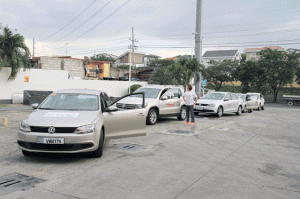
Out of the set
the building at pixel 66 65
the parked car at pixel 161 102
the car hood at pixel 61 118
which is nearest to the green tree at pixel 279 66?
the building at pixel 66 65

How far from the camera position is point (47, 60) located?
33969 millimetres

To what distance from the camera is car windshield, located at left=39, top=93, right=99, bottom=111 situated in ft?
21.9

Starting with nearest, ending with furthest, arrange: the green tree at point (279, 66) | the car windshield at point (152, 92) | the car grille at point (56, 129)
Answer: the car grille at point (56, 129)
the car windshield at point (152, 92)
the green tree at point (279, 66)

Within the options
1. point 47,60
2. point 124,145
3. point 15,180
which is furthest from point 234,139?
point 47,60

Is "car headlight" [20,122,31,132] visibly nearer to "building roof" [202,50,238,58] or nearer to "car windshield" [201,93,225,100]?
"car windshield" [201,93,225,100]

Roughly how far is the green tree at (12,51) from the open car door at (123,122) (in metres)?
14.8

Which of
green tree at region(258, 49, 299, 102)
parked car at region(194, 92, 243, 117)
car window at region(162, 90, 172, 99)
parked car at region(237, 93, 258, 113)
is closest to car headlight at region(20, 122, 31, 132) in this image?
car window at region(162, 90, 172, 99)

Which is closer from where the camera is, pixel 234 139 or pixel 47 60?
pixel 234 139

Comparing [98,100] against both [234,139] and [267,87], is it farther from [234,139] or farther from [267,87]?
[267,87]

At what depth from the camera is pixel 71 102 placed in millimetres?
6863

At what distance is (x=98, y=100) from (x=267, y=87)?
50.8 meters

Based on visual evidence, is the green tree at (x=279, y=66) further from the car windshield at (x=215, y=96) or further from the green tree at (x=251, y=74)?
the car windshield at (x=215, y=96)

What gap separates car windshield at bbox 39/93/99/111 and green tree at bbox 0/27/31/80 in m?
14.0

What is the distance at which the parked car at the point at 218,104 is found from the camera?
1648 centimetres
